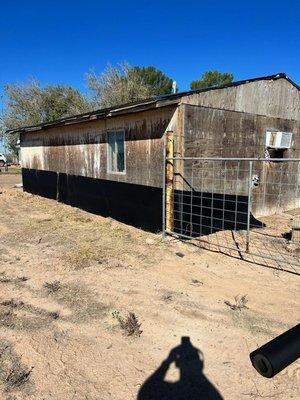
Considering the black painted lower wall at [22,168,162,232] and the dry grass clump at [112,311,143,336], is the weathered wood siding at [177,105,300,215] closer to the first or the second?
the black painted lower wall at [22,168,162,232]

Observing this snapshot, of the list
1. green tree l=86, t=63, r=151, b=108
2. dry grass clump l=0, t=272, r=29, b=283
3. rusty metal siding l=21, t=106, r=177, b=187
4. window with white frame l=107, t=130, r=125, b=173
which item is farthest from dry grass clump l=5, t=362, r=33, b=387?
green tree l=86, t=63, r=151, b=108

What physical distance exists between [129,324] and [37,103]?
32.8 metres

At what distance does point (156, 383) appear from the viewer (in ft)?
9.60

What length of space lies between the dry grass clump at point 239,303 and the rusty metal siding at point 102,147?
358cm

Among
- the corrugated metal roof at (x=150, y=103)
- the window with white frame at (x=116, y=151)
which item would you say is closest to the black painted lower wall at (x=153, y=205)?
the window with white frame at (x=116, y=151)

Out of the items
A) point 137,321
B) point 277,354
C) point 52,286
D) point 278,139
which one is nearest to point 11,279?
point 52,286

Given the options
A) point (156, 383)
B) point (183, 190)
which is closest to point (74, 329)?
point (156, 383)

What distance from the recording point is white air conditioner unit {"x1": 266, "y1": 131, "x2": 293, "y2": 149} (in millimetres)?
9420

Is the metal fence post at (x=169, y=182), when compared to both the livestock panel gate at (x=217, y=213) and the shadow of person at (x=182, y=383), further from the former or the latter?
the shadow of person at (x=182, y=383)

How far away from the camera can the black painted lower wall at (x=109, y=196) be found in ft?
26.3

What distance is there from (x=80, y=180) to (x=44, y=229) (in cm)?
309

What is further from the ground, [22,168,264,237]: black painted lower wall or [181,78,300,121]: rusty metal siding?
[181,78,300,121]: rusty metal siding

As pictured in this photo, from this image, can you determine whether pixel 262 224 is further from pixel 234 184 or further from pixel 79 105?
pixel 79 105

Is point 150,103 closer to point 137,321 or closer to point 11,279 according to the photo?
point 11,279
